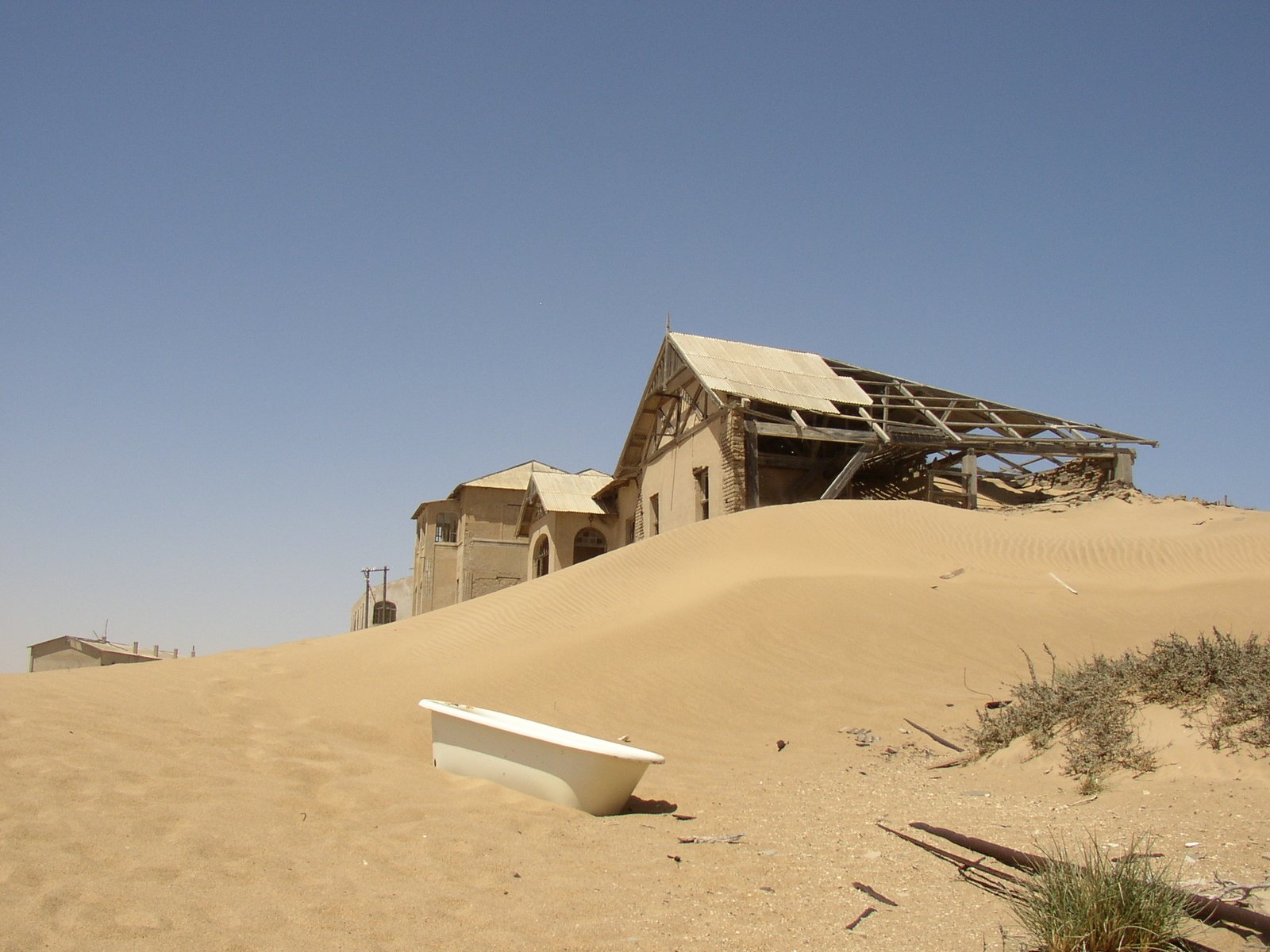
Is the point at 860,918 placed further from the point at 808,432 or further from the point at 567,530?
the point at 567,530

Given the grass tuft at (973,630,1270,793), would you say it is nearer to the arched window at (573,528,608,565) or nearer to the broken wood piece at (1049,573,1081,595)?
the broken wood piece at (1049,573,1081,595)

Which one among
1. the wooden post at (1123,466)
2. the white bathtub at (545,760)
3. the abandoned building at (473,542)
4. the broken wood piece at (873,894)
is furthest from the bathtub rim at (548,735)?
the abandoned building at (473,542)

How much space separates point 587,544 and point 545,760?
21.3 meters

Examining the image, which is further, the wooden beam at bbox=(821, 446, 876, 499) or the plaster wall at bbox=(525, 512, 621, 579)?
the plaster wall at bbox=(525, 512, 621, 579)

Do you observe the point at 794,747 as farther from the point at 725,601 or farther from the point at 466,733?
the point at 725,601

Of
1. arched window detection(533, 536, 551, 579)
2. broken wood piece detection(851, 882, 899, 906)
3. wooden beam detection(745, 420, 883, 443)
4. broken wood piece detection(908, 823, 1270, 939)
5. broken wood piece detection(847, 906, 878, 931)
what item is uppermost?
wooden beam detection(745, 420, 883, 443)

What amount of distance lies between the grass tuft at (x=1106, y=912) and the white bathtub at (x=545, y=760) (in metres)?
2.93

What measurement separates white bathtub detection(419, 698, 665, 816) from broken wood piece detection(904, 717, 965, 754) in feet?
9.13

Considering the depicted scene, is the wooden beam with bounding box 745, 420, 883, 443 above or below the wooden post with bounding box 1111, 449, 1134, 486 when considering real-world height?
above

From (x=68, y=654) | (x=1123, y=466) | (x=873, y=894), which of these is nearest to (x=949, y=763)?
(x=873, y=894)

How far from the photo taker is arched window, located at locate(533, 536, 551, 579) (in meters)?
27.8

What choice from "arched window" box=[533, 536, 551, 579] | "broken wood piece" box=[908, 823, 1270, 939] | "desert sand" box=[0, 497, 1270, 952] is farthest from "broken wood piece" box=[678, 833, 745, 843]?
"arched window" box=[533, 536, 551, 579]

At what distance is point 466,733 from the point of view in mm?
6902

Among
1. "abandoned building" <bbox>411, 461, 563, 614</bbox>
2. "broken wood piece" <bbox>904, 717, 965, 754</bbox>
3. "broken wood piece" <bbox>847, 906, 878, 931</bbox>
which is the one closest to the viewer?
"broken wood piece" <bbox>847, 906, 878, 931</bbox>
